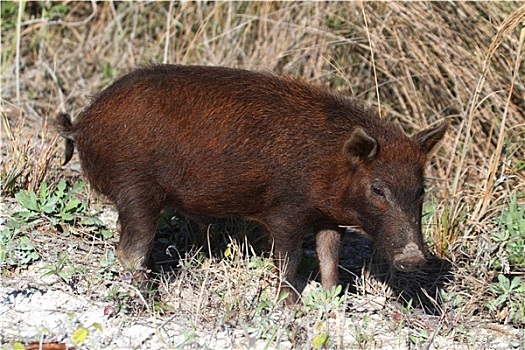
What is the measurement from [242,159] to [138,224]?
69 cm

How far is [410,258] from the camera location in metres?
4.85

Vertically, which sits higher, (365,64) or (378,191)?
(365,64)

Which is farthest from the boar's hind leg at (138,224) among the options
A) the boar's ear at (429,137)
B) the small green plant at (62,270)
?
the boar's ear at (429,137)

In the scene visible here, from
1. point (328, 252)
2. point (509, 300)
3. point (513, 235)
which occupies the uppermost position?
point (513, 235)

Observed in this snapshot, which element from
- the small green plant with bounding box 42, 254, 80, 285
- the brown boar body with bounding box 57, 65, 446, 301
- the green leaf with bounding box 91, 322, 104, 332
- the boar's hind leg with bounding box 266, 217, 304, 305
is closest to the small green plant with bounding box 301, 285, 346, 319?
the boar's hind leg with bounding box 266, 217, 304, 305

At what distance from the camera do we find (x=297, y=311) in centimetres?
492

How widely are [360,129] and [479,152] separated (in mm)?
2105

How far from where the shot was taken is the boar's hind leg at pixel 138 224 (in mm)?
5109

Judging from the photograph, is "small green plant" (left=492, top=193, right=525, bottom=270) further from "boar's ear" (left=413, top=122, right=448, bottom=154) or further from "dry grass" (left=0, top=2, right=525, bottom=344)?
"boar's ear" (left=413, top=122, right=448, bottom=154)

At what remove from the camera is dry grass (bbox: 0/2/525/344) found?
604 cm

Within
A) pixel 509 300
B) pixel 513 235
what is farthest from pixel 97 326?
pixel 513 235

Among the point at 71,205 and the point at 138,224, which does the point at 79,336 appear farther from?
the point at 71,205

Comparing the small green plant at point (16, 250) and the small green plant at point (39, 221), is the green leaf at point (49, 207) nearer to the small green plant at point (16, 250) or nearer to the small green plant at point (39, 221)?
the small green plant at point (39, 221)

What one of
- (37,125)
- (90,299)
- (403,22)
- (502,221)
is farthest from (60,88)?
(502,221)
